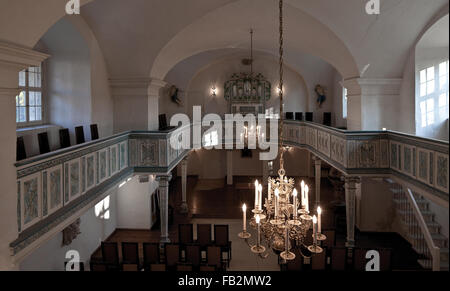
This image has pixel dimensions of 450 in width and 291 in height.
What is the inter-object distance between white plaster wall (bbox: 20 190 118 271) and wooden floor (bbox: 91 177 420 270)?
1.28ft

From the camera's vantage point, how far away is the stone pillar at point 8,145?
4332 millimetres

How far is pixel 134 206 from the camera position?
13.6 metres

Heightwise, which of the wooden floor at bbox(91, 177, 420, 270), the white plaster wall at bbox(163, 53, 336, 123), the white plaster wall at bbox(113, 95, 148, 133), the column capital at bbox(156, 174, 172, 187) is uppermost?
the white plaster wall at bbox(163, 53, 336, 123)

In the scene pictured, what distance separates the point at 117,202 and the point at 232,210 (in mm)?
5275

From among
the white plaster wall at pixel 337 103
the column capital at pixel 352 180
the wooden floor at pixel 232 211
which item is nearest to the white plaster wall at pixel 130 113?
the wooden floor at pixel 232 211

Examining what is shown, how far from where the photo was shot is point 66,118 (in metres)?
10.6

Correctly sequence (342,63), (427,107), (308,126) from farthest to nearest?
(308,126), (342,63), (427,107)

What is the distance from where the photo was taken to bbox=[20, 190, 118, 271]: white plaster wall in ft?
27.1

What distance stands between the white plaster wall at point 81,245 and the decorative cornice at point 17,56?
4704 mm

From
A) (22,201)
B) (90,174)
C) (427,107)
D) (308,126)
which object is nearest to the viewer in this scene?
(22,201)

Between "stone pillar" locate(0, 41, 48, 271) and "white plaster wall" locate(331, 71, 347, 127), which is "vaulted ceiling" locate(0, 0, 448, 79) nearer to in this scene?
"stone pillar" locate(0, 41, 48, 271)

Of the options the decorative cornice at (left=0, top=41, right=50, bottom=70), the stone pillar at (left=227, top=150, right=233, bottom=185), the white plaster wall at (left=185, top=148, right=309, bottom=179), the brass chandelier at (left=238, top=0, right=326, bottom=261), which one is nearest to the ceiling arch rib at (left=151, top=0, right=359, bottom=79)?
the brass chandelier at (left=238, top=0, right=326, bottom=261)

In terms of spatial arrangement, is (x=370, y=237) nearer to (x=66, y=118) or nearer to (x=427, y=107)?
(x=427, y=107)

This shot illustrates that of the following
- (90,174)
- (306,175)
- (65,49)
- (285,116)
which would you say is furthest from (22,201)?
(306,175)
